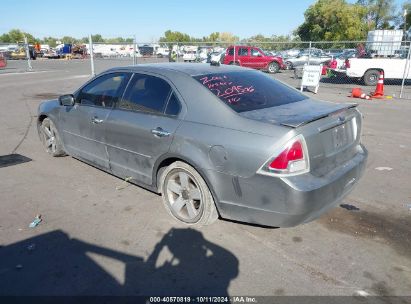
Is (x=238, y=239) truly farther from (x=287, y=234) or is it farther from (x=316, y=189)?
(x=316, y=189)

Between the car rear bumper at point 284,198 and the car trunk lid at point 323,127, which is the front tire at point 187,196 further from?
the car trunk lid at point 323,127

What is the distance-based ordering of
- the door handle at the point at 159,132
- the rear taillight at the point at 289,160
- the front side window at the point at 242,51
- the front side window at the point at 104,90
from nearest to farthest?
1. the rear taillight at the point at 289,160
2. the door handle at the point at 159,132
3. the front side window at the point at 104,90
4. the front side window at the point at 242,51

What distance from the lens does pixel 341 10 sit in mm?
57594

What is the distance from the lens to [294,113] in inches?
136

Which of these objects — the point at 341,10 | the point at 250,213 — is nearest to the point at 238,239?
the point at 250,213

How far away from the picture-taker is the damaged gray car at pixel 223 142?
120 inches

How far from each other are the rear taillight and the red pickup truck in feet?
65.1

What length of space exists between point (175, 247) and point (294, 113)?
1711 mm

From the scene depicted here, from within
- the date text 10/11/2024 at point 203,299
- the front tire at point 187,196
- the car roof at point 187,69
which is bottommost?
the date text 10/11/2024 at point 203,299

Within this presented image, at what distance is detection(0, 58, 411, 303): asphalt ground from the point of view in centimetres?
288

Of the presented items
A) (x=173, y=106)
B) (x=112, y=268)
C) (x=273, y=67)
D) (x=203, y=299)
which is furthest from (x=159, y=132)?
(x=273, y=67)

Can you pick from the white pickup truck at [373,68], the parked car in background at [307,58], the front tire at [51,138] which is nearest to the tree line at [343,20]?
the parked car in background at [307,58]

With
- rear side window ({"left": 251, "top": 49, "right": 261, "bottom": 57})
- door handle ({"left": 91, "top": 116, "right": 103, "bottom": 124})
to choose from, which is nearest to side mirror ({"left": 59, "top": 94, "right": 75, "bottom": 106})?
door handle ({"left": 91, "top": 116, "right": 103, "bottom": 124})

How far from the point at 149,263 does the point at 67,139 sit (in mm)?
3035
